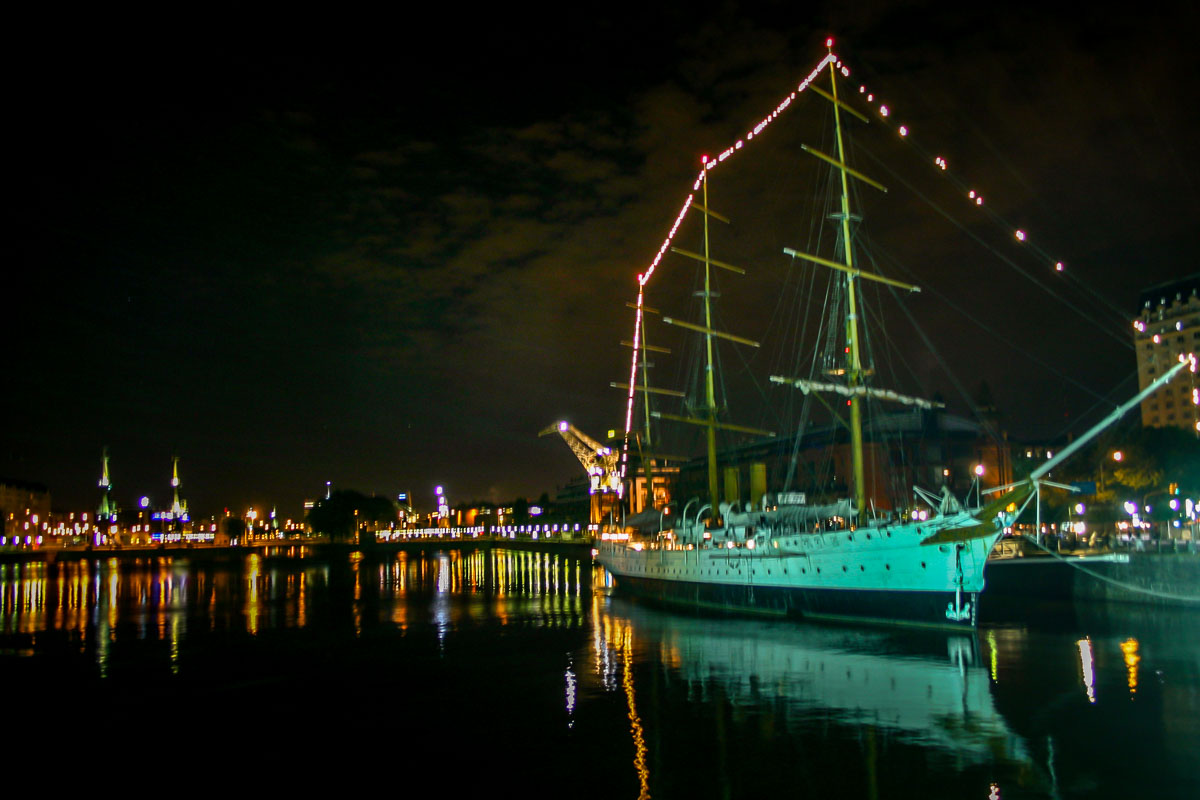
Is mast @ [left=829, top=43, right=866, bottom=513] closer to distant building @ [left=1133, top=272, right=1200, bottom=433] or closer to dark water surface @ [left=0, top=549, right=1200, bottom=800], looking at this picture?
dark water surface @ [left=0, top=549, right=1200, bottom=800]

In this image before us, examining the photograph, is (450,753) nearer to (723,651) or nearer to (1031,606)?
(723,651)

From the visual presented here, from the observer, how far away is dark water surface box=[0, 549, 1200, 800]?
1802 cm

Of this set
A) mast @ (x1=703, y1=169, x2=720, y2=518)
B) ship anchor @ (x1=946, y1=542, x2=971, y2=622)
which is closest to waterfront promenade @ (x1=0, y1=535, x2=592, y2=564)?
mast @ (x1=703, y1=169, x2=720, y2=518)

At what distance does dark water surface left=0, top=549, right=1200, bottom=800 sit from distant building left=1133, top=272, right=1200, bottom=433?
359 ft

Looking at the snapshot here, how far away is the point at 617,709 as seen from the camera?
24188 mm

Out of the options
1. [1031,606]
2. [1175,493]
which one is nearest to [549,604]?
[1031,606]

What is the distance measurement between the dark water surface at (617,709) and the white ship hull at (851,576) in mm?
1895

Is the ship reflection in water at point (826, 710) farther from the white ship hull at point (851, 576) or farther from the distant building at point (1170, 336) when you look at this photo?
the distant building at point (1170, 336)

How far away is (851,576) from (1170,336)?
120 metres

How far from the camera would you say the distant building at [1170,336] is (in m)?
130

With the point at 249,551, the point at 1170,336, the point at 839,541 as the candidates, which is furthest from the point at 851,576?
the point at 249,551

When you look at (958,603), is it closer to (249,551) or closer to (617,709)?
(617,709)

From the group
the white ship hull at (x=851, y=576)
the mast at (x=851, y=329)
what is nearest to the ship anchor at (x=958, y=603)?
the white ship hull at (x=851, y=576)

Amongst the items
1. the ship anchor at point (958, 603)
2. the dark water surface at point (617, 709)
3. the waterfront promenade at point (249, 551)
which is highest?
the ship anchor at point (958, 603)
